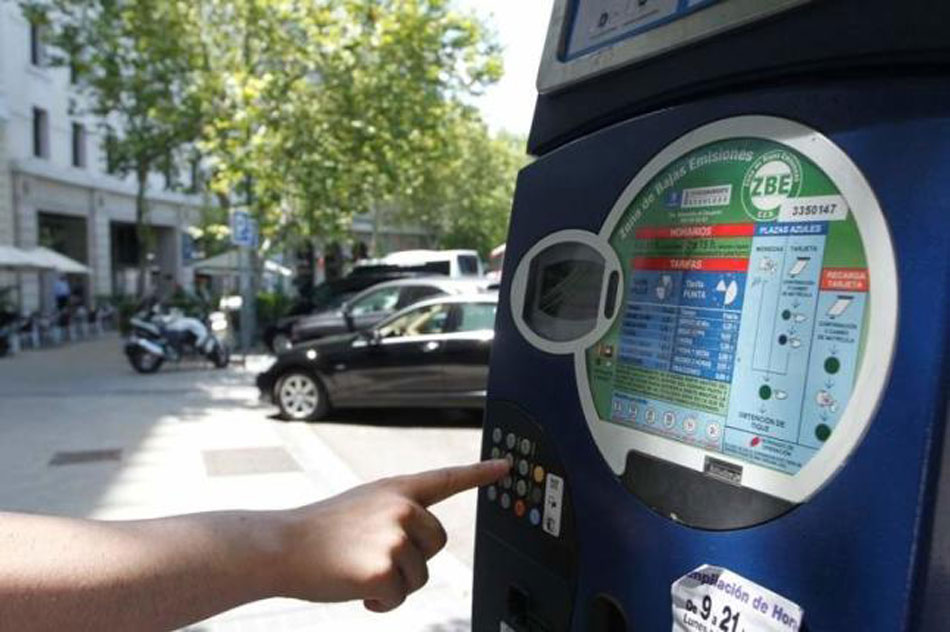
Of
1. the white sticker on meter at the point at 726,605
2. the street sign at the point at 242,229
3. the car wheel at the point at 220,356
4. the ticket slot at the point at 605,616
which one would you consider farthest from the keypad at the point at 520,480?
the car wheel at the point at 220,356

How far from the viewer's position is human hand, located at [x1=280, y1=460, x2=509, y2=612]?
1105mm

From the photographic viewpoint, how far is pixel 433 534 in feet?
4.07

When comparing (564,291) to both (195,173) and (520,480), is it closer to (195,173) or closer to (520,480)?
(520,480)

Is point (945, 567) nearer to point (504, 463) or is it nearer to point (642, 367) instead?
point (642, 367)

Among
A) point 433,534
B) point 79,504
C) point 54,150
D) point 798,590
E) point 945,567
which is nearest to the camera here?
point 945,567

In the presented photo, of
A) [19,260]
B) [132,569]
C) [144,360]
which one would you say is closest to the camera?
[132,569]

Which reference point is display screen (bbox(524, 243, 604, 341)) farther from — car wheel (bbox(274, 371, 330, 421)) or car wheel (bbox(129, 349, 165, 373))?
car wheel (bbox(129, 349, 165, 373))

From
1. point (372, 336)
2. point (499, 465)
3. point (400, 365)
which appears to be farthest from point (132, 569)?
point (372, 336)

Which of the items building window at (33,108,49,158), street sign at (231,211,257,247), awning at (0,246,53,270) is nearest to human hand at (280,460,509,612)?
street sign at (231,211,257,247)

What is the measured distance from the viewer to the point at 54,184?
23.7m

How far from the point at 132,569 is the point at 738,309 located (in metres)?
0.86

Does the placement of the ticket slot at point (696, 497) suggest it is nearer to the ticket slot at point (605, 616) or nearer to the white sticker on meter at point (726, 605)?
the white sticker on meter at point (726, 605)

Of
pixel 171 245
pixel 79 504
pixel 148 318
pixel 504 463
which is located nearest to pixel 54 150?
pixel 171 245

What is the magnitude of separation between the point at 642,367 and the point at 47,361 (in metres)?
16.3
